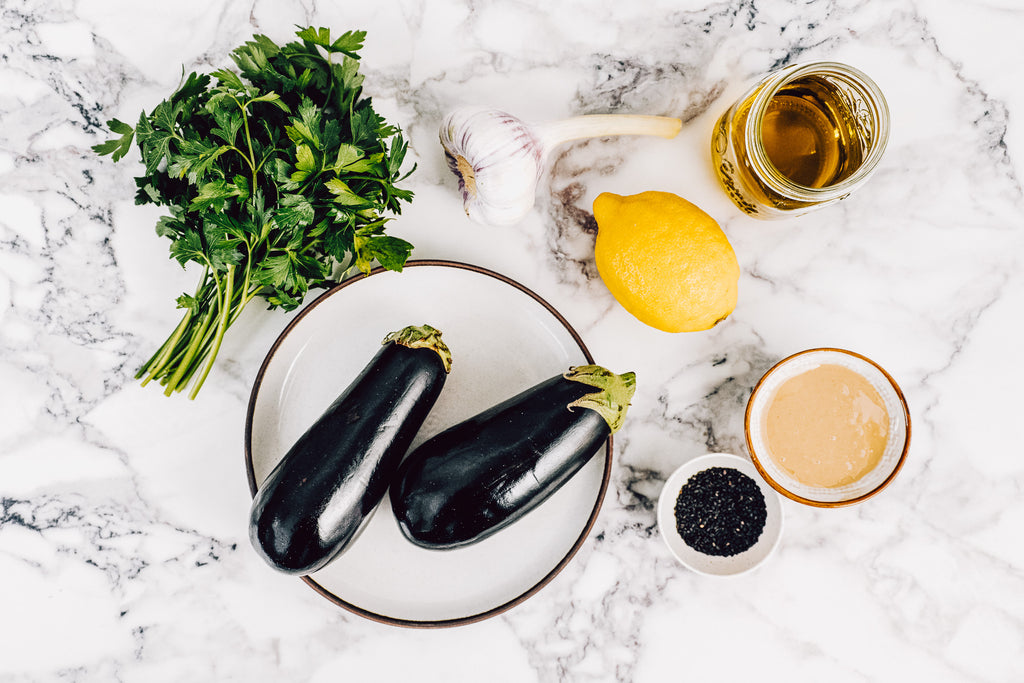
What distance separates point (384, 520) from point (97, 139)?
0.72 metres

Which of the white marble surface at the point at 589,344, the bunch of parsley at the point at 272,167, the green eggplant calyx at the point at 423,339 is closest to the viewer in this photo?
the bunch of parsley at the point at 272,167

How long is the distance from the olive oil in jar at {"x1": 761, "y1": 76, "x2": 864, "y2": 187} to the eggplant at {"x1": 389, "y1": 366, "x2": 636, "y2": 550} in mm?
397

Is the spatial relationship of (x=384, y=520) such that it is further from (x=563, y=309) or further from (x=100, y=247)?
(x=100, y=247)

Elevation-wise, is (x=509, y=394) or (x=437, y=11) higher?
(x=437, y=11)

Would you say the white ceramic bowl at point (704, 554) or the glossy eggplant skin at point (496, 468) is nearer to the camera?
the glossy eggplant skin at point (496, 468)

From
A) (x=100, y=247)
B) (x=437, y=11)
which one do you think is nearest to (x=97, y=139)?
(x=100, y=247)

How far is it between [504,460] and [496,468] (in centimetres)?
1

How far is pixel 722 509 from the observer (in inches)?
39.6

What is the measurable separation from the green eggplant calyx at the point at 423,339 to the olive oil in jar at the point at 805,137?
535mm

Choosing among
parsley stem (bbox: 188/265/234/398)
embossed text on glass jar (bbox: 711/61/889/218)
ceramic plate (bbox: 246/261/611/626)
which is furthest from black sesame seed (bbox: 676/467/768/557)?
parsley stem (bbox: 188/265/234/398)

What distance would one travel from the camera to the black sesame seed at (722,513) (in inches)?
39.6

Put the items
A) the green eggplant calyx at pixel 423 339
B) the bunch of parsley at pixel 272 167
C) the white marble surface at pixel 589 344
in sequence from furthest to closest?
the white marble surface at pixel 589 344, the green eggplant calyx at pixel 423 339, the bunch of parsley at pixel 272 167

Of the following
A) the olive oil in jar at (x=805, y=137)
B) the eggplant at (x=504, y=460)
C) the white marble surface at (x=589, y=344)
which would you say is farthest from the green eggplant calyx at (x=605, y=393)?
the olive oil in jar at (x=805, y=137)

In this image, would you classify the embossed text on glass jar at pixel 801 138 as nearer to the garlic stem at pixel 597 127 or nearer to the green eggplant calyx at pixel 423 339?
the garlic stem at pixel 597 127
